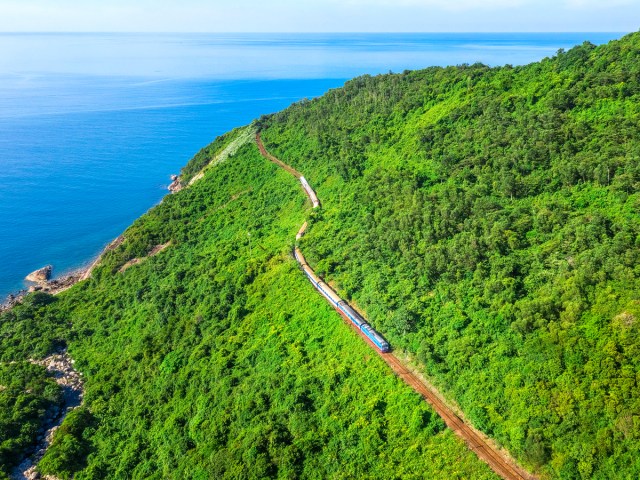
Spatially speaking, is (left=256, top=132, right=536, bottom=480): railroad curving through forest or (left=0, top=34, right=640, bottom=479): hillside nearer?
(left=256, top=132, right=536, bottom=480): railroad curving through forest

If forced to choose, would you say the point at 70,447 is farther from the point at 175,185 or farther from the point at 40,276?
the point at 175,185

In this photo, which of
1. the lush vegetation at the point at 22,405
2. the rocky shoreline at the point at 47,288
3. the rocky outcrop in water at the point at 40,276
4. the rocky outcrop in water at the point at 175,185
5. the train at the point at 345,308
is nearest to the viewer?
the train at the point at 345,308

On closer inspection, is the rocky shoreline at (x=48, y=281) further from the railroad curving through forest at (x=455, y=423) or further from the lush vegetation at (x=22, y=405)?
the railroad curving through forest at (x=455, y=423)

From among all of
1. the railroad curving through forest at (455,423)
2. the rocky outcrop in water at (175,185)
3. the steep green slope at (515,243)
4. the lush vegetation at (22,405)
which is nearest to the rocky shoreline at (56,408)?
the lush vegetation at (22,405)

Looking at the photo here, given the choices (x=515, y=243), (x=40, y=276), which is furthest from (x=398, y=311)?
(x=40, y=276)

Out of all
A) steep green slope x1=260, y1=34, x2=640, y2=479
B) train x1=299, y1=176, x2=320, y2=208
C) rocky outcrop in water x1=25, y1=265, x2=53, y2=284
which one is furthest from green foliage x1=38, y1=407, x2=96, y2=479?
train x1=299, y1=176, x2=320, y2=208

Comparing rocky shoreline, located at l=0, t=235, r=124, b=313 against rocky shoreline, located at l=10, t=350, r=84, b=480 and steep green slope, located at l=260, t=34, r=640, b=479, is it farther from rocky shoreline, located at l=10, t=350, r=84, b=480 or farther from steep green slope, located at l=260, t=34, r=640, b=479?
steep green slope, located at l=260, t=34, r=640, b=479

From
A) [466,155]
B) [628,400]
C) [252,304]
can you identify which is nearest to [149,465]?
[252,304]
